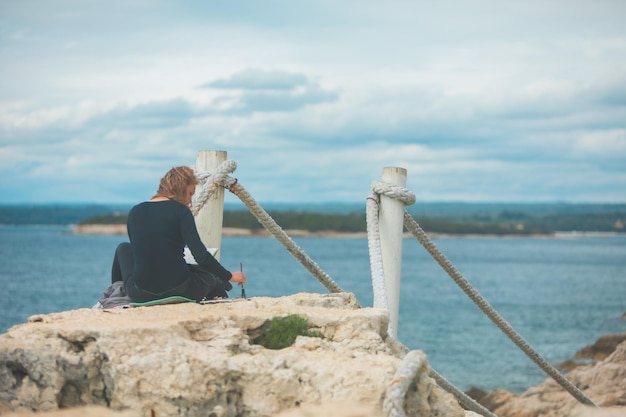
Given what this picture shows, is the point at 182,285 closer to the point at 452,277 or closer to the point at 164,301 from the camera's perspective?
the point at 164,301

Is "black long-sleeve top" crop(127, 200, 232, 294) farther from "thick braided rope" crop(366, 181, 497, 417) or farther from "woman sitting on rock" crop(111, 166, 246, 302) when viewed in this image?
"thick braided rope" crop(366, 181, 497, 417)

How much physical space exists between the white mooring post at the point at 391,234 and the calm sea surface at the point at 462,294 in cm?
1727

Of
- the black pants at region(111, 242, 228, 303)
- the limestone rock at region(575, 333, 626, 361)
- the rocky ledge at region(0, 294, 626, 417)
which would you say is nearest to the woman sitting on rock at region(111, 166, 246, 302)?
the black pants at region(111, 242, 228, 303)

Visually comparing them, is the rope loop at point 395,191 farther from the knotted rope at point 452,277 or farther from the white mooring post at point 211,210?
the white mooring post at point 211,210

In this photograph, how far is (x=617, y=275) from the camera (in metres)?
72.3

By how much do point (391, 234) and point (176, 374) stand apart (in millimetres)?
3071

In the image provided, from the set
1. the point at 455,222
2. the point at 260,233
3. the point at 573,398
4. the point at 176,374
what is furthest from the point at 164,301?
the point at 455,222

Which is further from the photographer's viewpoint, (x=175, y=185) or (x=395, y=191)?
(x=395, y=191)

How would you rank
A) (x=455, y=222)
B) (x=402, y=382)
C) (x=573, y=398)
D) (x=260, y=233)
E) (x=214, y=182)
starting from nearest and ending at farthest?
1. (x=402, y=382)
2. (x=214, y=182)
3. (x=573, y=398)
4. (x=260, y=233)
5. (x=455, y=222)

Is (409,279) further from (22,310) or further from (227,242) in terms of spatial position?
(227,242)

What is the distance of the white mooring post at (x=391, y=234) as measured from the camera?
703 centimetres

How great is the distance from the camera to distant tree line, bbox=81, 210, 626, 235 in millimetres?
120812

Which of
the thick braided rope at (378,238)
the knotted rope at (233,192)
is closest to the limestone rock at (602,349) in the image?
the thick braided rope at (378,238)

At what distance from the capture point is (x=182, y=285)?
5.81m
